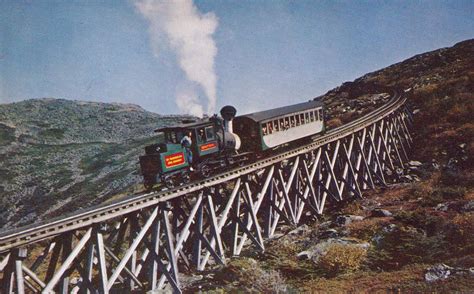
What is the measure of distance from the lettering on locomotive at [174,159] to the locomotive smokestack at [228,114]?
3358 millimetres

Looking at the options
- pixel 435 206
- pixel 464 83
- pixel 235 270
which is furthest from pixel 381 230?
pixel 464 83

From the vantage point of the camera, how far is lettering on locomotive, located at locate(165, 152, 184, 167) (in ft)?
41.8

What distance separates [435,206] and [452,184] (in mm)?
4641

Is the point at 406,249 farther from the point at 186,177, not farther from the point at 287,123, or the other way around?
the point at 287,123

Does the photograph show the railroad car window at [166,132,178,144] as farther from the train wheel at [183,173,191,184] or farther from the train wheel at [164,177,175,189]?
the train wheel at [164,177,175,189]

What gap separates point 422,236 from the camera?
470 inches

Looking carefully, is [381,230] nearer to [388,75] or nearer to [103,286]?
[103,286]

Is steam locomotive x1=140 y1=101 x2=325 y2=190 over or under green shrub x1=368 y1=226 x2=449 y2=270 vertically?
over

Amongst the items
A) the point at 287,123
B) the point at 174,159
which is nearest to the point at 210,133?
the point at 174,159

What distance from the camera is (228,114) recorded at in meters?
16.6

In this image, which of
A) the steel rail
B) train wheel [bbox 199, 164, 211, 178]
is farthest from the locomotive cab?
the steel rail

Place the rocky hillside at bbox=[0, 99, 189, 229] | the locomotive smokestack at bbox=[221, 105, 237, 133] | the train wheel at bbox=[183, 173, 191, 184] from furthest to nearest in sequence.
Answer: the rocky hillside at bbox=[0, 99, 189, 229]
the locomotive smokestack at bbox=[221, 105, 237, 133]
the train wheel at bbox=[183, 173, 191, 184]

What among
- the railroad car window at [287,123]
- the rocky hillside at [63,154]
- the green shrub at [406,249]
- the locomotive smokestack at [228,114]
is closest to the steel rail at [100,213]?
the locomotive smokestack at [228,114]

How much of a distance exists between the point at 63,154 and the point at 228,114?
51949 millimetres
